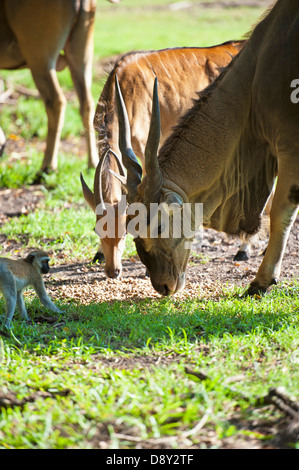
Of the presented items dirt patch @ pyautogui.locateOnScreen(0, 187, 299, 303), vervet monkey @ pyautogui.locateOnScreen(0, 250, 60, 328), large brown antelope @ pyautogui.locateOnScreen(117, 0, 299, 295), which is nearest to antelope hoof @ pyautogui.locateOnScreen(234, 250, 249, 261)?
dirt patch @ pyautogui.locateOnScreen(0, 187, 299, 303)

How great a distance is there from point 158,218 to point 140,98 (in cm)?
208

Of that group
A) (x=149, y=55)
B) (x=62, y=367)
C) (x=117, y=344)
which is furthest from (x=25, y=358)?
(x=149, y=55)

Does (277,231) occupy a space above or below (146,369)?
above

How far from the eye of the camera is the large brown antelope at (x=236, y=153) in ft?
16.1

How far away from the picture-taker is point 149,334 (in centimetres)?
429

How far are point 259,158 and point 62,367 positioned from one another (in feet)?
8.01

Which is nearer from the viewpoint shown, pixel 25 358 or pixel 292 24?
pixel 25 358

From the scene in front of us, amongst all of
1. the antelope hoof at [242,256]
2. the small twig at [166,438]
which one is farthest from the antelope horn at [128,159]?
the small twig at [166,438]

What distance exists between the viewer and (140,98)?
6.57m

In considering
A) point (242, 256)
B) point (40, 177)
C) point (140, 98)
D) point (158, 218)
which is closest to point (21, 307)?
point (158, 218)

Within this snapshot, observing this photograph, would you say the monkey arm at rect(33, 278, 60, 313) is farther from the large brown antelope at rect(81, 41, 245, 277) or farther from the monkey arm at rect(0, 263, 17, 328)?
the large brown antelope at rect(81, 41, 245, 277)

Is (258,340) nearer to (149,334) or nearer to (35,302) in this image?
(149,334)

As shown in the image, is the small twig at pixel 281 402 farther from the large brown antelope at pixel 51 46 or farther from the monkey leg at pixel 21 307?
the large brown antelope at pixel 51 46

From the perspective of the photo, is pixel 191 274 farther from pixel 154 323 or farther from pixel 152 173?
pixel 154 323
